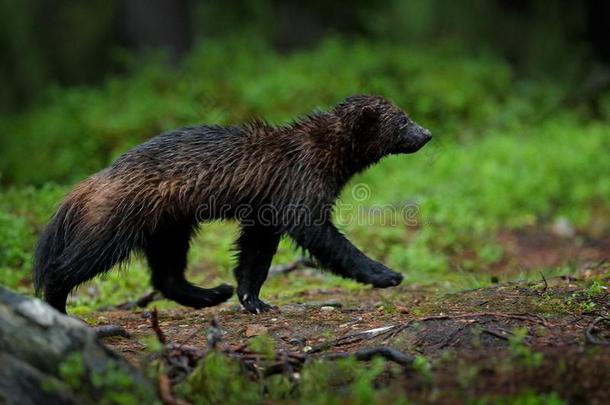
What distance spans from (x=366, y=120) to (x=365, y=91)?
876 cm

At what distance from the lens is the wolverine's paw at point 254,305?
23.0ft

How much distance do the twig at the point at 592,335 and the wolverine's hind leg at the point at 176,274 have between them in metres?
3.18

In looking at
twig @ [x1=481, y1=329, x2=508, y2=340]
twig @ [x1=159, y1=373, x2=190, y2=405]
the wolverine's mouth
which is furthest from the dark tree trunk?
twig @ [x1=159, y1=373, x2=190, y2=405]

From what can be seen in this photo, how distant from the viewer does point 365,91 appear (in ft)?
52.0

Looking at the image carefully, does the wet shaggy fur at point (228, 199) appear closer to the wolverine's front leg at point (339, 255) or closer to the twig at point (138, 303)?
the wolverine's front leg at point (339, 255)

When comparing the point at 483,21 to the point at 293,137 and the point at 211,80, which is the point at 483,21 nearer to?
the point at 211,80

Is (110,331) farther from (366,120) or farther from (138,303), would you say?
(366,120)

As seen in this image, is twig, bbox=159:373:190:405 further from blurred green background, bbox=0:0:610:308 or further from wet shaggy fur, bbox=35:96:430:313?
blurred green background, bbox=0:0:610:308

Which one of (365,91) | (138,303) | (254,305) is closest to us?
(254,305)

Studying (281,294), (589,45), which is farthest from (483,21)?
(281,294)

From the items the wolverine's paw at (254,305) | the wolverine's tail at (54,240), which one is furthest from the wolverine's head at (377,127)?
the wolverine's tail at (54,240)

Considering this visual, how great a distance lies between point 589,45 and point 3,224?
1397 centimetres

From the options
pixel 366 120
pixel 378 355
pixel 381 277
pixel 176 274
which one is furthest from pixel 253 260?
pixel 378 355

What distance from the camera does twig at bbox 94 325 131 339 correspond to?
5.93m
